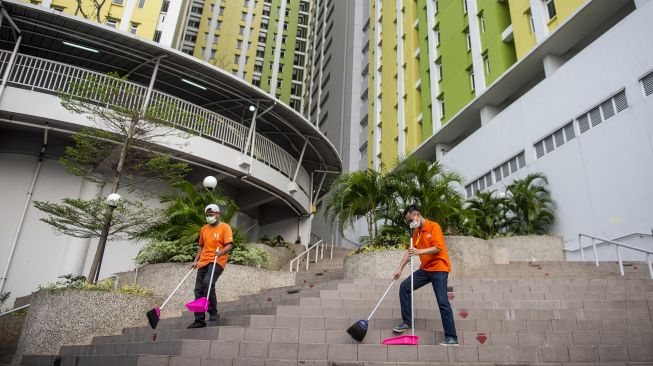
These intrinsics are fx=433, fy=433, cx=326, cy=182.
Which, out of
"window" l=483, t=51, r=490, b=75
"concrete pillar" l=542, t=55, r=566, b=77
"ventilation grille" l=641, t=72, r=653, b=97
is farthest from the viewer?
"window" l=483, t=51, r=490, b=75

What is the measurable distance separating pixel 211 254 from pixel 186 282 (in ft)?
14.1

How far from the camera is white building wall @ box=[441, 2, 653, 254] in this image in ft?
40.3

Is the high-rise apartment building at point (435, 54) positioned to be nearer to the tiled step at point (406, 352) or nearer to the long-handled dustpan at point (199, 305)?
the tiled step at point (406, 352)

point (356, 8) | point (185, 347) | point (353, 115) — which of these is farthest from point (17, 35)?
point (356, 8)

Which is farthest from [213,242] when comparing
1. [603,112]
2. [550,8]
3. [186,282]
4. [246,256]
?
[550,8]

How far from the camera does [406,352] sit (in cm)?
473

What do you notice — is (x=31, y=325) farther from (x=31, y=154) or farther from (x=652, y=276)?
(x=652, y=276)

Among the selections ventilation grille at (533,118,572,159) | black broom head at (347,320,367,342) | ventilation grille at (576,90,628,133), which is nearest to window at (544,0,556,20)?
ventilation grille at (533,118,572,159)

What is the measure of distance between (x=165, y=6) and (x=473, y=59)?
20.7 m

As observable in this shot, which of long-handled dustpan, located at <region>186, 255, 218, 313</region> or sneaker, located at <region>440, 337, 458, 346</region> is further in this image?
long-handled dustpan, located at <region>186, 255, 218, 313</region>

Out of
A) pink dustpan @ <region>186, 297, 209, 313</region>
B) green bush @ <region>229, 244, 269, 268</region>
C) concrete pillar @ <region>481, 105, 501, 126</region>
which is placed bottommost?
pink dustpan @ <region>186, 297, 209, 313</region>

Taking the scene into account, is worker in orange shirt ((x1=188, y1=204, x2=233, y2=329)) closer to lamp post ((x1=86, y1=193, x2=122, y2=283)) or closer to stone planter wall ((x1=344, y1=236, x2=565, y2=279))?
lamp post ((x1=86, y1=193, x2=122, y2=283))

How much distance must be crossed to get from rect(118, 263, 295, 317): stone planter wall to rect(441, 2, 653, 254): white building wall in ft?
34.3

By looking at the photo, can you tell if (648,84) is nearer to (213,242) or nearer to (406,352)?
(406,352)
